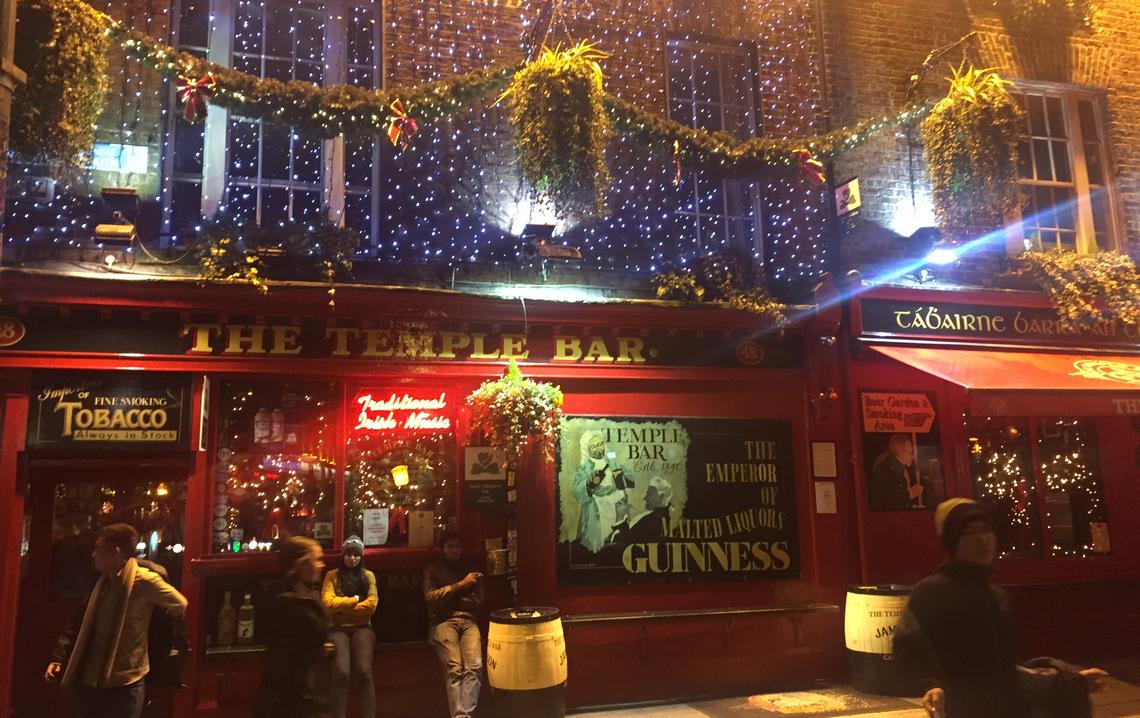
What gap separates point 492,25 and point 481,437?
4.60 m

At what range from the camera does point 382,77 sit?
8.48 m

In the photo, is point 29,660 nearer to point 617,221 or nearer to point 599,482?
point 599,482

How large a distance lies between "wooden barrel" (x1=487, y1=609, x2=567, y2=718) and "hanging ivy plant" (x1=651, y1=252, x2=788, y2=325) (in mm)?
3703

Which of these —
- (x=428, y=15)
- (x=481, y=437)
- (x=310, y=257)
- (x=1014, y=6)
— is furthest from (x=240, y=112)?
(x=1014, y=6)

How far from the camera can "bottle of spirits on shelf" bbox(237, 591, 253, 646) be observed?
23.4 feet

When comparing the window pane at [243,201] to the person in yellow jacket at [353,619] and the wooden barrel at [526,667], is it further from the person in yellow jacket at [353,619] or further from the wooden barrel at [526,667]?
the wooden barrel at [526,667]

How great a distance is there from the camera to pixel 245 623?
23.5ft

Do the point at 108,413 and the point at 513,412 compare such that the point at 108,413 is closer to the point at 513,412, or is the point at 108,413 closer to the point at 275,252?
the point at 275,252

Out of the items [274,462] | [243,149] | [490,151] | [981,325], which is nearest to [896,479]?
[981,325]

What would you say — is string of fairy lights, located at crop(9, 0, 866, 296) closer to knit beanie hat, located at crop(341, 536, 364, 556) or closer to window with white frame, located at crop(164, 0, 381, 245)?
window with white frame, located at crop(164, 0, 381, 245)

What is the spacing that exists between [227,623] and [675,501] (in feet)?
14.7

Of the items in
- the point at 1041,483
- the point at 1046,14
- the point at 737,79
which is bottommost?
the point at 1041,483

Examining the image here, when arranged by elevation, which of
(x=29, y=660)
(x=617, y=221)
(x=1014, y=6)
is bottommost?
(x=29, y=660)

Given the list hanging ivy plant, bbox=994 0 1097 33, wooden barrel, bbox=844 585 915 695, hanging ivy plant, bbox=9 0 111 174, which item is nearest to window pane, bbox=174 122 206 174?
hanging ivy plant, bbox=9 0 111 174
